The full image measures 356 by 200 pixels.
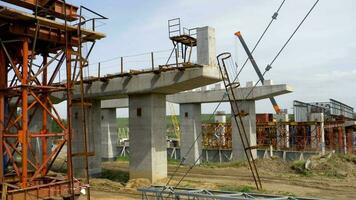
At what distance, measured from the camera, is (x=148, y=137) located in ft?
91.7

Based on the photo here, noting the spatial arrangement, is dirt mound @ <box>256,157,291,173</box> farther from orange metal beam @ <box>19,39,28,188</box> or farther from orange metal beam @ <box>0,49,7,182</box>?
orange metal beam @ <box>0,49,7,182</box>

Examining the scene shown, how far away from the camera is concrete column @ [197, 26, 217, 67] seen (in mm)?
25828

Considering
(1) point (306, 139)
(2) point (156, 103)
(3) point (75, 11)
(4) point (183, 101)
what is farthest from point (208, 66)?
(1) point (306, 139)

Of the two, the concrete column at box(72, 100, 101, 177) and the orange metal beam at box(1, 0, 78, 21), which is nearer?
the orange metal beam at box(1, 0, 78, 21)

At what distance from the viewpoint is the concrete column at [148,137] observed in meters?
27.9

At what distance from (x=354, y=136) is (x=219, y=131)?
19744 mm

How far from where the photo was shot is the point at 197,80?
26.0 m

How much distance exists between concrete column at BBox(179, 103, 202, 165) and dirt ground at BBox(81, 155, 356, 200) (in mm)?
2571

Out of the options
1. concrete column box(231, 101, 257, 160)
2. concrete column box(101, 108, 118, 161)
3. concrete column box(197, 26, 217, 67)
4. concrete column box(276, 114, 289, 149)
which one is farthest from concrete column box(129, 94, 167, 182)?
concrete column box(276, 114, 289, 149)

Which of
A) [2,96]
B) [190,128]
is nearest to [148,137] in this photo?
[2,96]

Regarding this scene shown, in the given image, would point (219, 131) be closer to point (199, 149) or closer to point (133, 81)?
point (199, 149)

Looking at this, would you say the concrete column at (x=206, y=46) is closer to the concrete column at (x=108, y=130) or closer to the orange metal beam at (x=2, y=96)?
the orange metal beam at (x=2, y=96)

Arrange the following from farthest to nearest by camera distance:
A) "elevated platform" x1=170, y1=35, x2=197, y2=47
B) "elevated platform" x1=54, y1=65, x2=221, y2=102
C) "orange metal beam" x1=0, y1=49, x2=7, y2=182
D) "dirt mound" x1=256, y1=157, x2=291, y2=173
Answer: "dirt mound" x1=256, y1=157, x2=291, y2=173, "elevated platform" x1=170, y1=35, x2=197, y2=47, "elevated platform" x1=54, y1=65, x2=221, y2=102, "orange metal beam" x1=0, y1=49, x2=7, y2=182

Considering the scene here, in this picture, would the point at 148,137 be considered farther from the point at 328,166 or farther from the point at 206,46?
the point at 328,166
